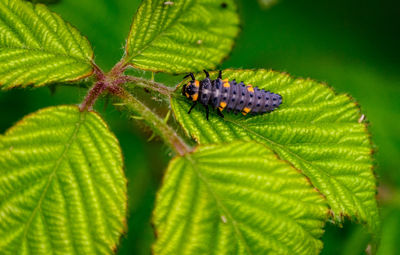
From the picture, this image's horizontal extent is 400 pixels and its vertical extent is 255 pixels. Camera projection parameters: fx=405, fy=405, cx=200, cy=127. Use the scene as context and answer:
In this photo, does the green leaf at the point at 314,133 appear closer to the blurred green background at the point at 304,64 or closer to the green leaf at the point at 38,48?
the green leaf at the point at 38,48

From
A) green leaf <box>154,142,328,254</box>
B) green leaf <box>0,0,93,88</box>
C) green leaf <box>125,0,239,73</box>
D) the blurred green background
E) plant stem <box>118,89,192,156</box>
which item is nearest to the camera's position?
green leaf <box>154,142,328,254</box>

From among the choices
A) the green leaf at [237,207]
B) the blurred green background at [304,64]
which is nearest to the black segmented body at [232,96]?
the green leaf at [237,207]

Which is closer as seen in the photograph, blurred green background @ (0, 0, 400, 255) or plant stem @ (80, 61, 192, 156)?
plant stem @ (80, 61, 192, 156)

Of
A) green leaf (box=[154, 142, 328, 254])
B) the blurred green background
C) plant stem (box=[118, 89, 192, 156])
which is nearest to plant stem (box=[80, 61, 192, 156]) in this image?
plant stem (box=[118, 89, 192, 156])

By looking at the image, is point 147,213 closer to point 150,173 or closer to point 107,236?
point 150,173

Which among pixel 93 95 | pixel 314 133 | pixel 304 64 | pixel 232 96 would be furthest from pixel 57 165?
pixel 304 64

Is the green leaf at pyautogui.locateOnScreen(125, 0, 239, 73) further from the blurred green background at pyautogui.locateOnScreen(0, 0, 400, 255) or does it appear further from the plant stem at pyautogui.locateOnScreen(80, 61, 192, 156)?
the blurred green background at pyautogui.locateOnScreen(0, 0, 400, 255)

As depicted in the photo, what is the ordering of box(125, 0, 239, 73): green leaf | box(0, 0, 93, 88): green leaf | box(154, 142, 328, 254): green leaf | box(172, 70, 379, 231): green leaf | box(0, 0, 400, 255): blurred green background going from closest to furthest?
box(154, 142, 328, 254): green leaf → box(0, 0, 93, 88): green leaf → box(172, 70, 379, 231): green leaf → box(125, 0, 239, 73): green leaf → box(0, 0, 400, 255): blurred green background
